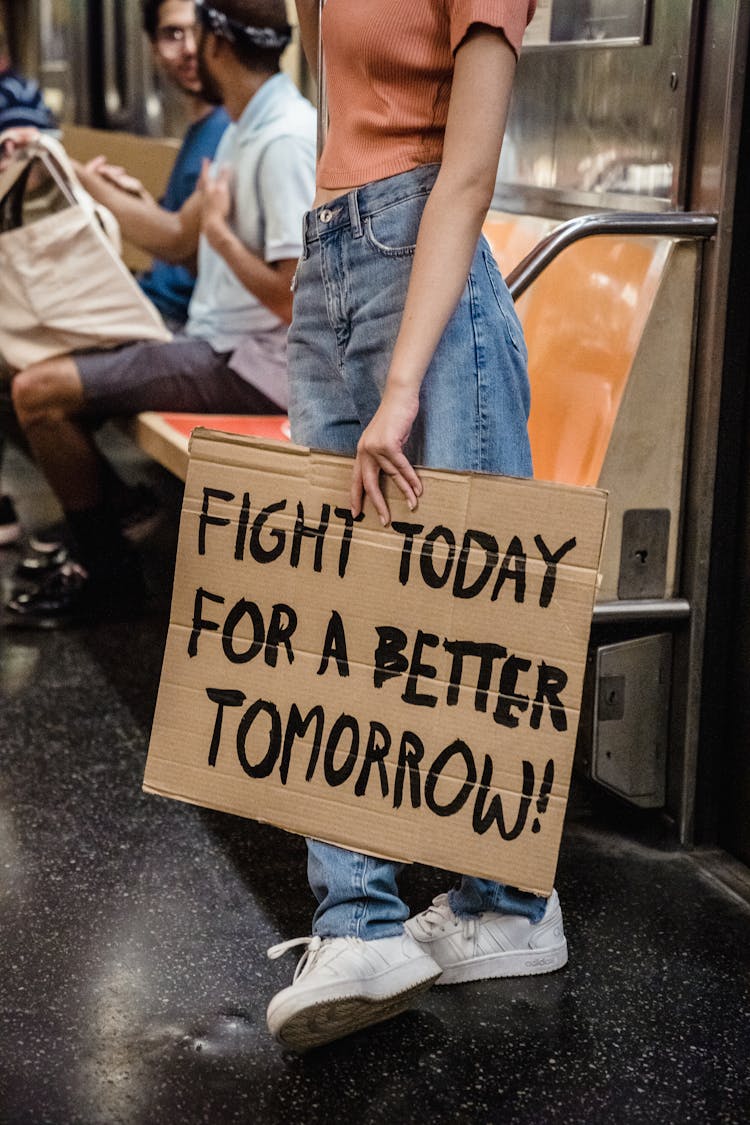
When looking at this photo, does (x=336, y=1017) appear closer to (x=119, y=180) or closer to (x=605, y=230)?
(x=605, y=230)

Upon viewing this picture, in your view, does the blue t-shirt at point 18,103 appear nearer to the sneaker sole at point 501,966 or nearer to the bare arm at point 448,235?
the bare arm at point 448,235

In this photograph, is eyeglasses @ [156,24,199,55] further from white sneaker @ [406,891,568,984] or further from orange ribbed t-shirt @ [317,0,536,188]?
white sneaker @ [406,891,568,984]

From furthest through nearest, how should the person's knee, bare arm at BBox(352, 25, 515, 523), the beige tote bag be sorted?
1. the person's knee
2. the beige tote bag
3. bare arm at BBox(352, 25, 515, 523)

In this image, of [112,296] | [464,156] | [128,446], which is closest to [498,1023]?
[464,156]

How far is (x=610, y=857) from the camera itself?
92.6 inches

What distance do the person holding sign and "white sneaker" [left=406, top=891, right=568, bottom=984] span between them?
0.08 metres

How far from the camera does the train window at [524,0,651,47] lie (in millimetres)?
2328

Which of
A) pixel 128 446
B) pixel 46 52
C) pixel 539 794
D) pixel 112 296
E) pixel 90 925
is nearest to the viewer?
pixel 539 794

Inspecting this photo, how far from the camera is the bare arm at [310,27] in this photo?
6.23 feet

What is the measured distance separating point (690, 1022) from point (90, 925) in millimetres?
875

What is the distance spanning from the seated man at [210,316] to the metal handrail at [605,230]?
114 cm

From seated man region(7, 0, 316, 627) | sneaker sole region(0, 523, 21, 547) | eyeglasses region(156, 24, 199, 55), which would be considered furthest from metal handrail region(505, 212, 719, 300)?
sneaker sole region(0, 523, 21, 547)

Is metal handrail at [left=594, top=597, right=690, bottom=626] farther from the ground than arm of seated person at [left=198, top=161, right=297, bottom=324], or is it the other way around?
arm of seated person at [left=198, top=161, right=297, bottom=324]

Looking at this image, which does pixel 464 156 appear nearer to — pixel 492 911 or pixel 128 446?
pixel 492 911
